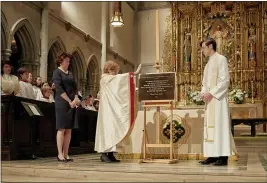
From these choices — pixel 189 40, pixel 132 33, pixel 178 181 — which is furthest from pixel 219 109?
pixel 132 33

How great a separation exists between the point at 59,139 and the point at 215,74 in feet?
7.74

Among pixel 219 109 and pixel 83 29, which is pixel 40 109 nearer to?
pixel 219 109

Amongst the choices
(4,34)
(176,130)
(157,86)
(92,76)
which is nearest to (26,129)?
(157,86)

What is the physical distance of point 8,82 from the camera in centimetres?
637

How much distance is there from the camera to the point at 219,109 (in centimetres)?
539

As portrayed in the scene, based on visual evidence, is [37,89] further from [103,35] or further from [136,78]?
[103,35]

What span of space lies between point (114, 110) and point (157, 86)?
72 cm

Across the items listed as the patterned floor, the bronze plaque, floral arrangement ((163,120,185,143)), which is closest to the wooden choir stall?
the patterned floor

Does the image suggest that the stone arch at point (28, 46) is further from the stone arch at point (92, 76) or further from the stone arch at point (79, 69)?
the stone arch at point (92, 76)

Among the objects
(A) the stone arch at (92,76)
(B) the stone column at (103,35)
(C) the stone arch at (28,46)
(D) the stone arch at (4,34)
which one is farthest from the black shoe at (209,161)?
(B) the stone column at (103,35)

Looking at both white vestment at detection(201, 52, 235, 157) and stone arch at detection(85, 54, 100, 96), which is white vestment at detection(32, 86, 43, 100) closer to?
white vestment at detection(201, 52, 235, 157)

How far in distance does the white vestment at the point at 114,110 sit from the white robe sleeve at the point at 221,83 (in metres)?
1.27

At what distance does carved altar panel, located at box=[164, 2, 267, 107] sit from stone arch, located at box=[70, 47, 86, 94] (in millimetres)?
3756

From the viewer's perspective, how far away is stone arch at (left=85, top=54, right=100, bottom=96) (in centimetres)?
1580
